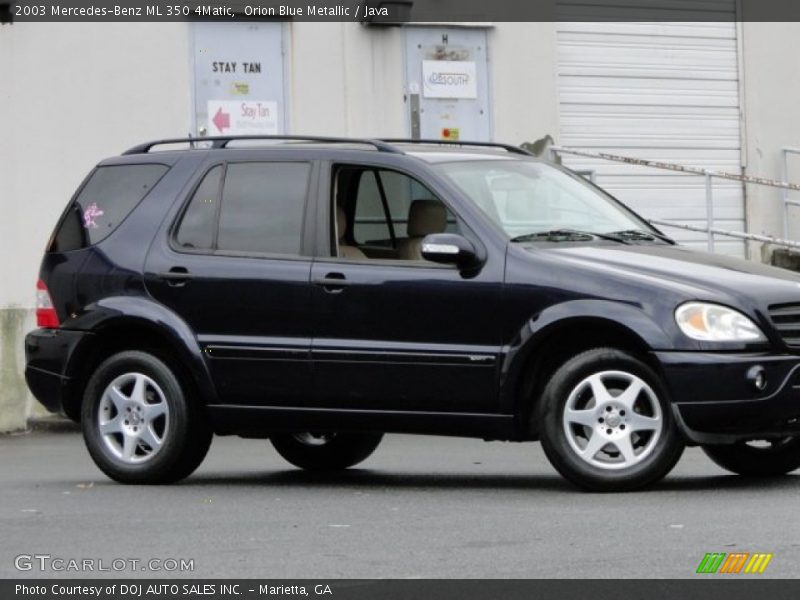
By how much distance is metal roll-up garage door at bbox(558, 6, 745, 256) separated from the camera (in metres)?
20.6

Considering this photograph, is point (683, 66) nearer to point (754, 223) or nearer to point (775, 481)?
point (754, 223)

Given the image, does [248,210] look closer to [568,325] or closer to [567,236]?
[567,236]

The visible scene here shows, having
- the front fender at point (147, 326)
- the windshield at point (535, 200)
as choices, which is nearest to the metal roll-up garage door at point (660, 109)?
the windshield at point (535, 200)

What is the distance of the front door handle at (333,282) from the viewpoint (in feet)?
32.9

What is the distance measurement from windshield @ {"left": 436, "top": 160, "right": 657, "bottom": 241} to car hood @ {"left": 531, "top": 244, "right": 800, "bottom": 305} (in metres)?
0.27

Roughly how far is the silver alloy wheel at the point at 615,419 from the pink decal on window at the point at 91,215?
10.1 feet

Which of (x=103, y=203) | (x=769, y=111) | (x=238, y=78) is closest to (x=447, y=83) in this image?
(x=238, y=78)

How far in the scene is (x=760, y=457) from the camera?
10258 mm

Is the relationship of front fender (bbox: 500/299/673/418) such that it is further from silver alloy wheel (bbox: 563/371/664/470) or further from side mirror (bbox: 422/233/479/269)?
side mirror (bbox: 422/233/479/269)

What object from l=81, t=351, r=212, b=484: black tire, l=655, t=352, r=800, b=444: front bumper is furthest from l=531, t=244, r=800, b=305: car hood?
l=81, t=351, r=212, b=484: black tire

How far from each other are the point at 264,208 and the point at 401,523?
2512mm

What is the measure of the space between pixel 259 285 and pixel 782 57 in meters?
12.7
